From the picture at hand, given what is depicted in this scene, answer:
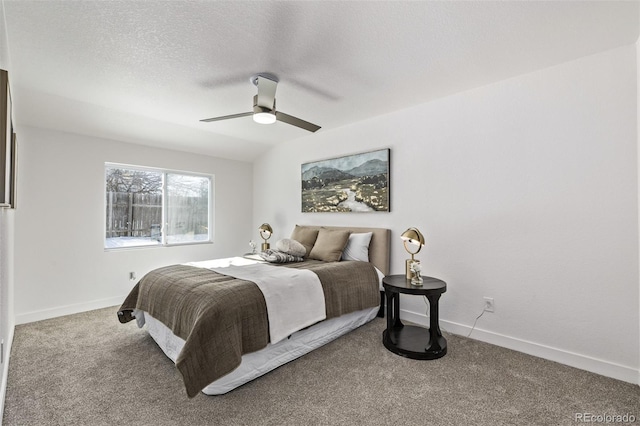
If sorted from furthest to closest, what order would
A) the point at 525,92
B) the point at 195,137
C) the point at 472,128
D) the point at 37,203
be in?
the point at 195,137 < the point at 37,203 < the point at 472,128 < the point at 525,92

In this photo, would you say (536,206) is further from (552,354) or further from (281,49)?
(281,49)

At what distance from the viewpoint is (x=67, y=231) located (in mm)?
3734

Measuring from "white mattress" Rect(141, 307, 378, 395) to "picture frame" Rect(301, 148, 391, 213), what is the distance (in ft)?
4.66

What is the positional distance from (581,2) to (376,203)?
7.98 ft

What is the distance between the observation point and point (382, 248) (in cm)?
361

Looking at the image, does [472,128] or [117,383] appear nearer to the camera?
[117,383]

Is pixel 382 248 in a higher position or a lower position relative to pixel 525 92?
lower

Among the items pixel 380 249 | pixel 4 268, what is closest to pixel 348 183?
pixel 380 249

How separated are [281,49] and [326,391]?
244 cm

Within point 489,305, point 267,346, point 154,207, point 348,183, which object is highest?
point 348,183

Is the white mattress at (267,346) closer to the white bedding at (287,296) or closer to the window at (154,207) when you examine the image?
the white bedding at (287,296)

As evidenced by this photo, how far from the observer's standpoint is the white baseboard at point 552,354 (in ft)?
7.28

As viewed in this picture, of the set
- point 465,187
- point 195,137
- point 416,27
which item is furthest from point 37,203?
point 465,187

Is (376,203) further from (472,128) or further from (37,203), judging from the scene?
(37,203)
